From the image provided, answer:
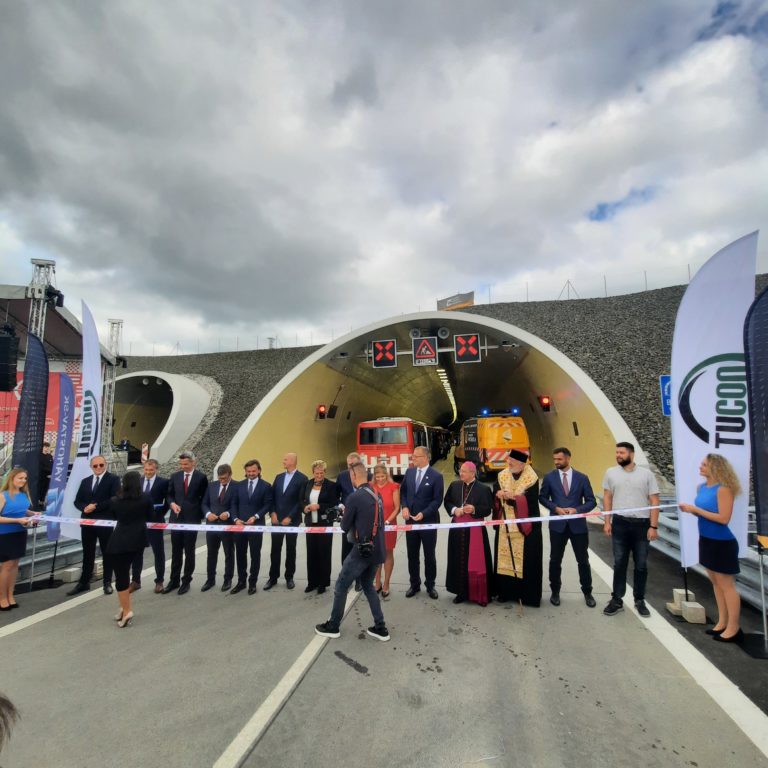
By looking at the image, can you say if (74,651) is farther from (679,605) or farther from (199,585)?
(679,605)

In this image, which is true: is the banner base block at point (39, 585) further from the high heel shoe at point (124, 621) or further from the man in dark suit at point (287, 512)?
the man in dark suit at point (287, 512)

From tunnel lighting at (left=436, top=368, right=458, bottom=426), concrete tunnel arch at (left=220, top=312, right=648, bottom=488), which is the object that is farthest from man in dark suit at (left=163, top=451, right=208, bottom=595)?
tunnel lighting at (left=436, top=368, right=458, bottom=426)

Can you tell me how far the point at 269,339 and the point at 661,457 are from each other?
37.2m

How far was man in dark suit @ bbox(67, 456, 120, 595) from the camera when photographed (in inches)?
233

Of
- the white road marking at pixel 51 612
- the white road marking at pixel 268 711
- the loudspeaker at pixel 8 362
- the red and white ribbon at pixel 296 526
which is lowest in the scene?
the white road marking at pixel 51 612

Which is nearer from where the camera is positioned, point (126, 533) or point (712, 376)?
point (126, 533)

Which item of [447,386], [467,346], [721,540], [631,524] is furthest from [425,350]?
[447,386]

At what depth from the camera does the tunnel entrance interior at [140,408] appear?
2702cm

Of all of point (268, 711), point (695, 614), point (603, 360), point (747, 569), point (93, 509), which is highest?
point (603, 360)

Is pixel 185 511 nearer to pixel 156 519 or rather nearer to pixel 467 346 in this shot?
pixel 156 519

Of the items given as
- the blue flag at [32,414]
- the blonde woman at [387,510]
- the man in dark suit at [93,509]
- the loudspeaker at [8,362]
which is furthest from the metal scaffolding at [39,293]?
the blonde woman at [387,510]

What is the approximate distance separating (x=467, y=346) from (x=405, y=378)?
9977 millimetres

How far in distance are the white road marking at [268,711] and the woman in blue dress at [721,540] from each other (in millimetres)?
3953

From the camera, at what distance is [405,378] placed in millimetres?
24781
